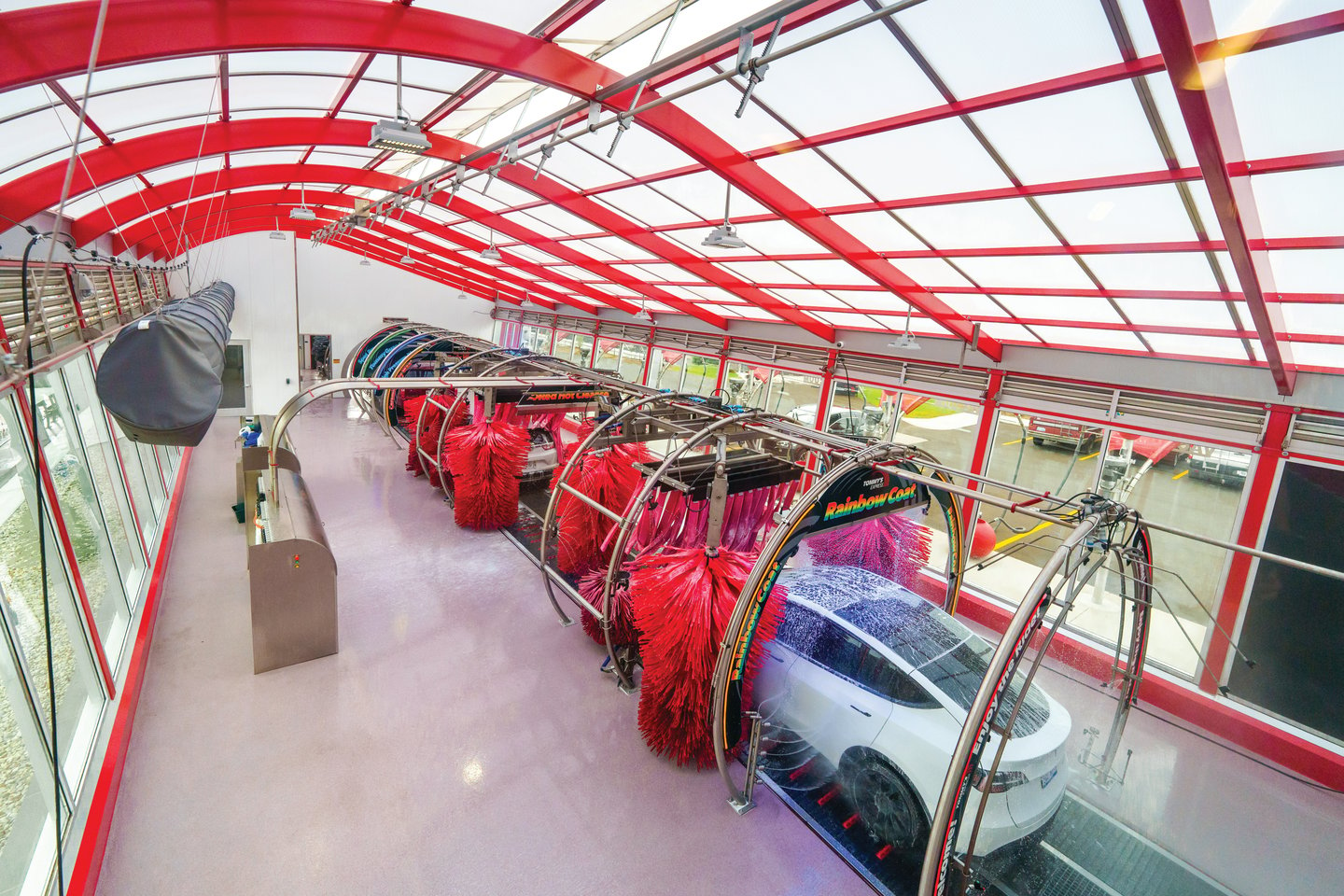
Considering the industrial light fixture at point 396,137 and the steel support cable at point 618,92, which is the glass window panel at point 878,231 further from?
the industrial light fixture at point 396,137

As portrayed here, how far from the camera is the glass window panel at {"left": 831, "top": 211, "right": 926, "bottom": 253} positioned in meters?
5.34

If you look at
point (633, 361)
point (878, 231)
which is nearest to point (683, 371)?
point (633, 361)

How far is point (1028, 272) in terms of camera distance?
17.5 ft

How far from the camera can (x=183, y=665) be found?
15.7 feet

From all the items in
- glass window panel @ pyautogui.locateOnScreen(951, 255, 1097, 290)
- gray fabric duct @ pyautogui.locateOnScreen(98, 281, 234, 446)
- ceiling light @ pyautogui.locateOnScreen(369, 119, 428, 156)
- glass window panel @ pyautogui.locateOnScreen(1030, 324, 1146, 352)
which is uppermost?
ceiling light @ pyautogui.locateOnScreen(369, 119, 428, 156)

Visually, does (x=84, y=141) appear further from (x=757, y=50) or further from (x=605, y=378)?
(x=757, y=50)

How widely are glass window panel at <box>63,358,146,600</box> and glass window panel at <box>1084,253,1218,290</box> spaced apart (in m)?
8.31

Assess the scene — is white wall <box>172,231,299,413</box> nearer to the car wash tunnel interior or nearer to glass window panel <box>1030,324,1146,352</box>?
the car wash tunnel interior

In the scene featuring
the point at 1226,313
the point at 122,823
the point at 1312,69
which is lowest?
the point at 122,823

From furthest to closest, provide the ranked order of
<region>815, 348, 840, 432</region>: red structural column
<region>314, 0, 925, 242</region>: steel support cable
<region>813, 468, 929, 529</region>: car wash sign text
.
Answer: <region>815, 348, 840, 432</region>: red structural column → <region>813, 468, 929, 529</region>: car wash sign text → <region>314, 0, 925, 242</region>: steel support cable

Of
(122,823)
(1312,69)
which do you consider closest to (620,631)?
(122,823)

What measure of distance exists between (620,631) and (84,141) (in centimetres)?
645

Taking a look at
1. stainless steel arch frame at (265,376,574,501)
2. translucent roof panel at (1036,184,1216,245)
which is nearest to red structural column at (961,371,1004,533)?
translucent roof panel at (1036,184,1216,245)

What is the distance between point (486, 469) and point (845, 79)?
5740 mm
